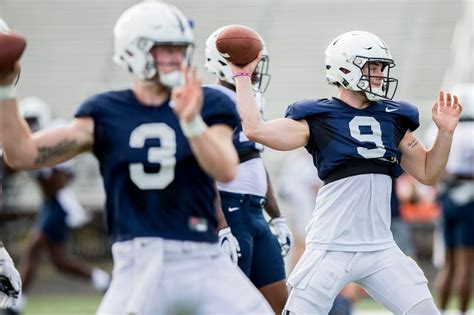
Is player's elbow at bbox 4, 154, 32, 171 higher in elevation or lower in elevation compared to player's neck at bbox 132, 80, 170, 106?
lower

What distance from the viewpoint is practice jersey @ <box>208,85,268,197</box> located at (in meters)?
5.84

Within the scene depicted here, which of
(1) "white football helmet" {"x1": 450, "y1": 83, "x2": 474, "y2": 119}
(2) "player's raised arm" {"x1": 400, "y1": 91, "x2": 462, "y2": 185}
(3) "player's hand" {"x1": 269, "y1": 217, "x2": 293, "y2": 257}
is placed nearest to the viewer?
(2) "player's raised arm" {"x1": 400, "y1": 91, "x2": 462, "y2": 185}

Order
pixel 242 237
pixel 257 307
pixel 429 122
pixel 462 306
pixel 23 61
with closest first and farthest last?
pixel 257 307 < pixel 242 237 < pixel 462 306 < pixel 429 122 < pixel 23 61

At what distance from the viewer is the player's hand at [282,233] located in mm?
6180

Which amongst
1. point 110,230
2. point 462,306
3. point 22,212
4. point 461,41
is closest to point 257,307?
point 110,230

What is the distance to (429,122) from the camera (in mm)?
17375

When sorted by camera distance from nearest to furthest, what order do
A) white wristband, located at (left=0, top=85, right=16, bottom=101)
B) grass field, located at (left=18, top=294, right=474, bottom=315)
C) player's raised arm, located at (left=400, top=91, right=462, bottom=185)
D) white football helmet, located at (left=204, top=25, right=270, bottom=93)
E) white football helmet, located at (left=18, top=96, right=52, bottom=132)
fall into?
white wristband, located at (left=0, top=85, right=16, bottom=101) → player's raised arm, located at (left=400, top=91, right=462, bottom=185) → white football helmet, located at (left=204, top=25, right=270, bottom=93) → grass field, located at (left=18, top=294, right=474, bottom=315) → white football helmet, located at (left=18, top=96, right=52, bottom=132)

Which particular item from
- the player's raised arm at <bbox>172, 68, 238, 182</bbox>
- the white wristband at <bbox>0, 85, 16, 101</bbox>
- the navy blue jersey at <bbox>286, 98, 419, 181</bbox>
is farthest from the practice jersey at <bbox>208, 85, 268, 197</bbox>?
the white wristband at <bbox>0, 85, 16, 101</bbox>

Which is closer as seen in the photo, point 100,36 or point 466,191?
point 466,191

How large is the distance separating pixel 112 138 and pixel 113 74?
564 inches

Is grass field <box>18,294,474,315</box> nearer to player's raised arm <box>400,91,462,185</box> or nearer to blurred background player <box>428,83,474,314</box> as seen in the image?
blurred background player <box>428,83,474,314</box>

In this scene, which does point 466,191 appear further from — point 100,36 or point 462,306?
point 100,36

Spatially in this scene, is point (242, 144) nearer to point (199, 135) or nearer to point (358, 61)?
point (358, 61)

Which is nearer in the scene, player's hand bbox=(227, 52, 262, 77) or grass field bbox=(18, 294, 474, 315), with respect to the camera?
player's hand bbox=(227, 52, 262, 77)
